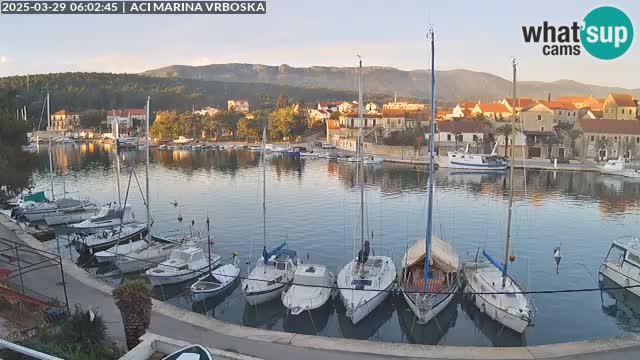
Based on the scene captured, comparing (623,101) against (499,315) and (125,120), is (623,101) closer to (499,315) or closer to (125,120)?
(499,315)

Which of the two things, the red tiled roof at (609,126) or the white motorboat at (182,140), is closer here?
the red tiled roof at (609,126)

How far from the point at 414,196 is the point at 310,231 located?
61.5 ft

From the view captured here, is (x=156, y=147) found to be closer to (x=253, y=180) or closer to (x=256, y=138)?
(x=256, y=138)

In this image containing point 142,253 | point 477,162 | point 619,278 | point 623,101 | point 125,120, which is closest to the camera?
point 619,278

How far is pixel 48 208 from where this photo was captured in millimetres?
38844

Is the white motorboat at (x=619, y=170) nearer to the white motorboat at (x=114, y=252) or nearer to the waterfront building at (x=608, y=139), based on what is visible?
the waterfront building at (x=608, y=139)

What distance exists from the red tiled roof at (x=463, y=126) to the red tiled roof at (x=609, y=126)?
50.6 ft

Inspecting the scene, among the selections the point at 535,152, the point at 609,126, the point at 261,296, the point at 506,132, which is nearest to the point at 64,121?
the point at 506,132

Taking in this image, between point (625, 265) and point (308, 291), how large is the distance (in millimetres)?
14655

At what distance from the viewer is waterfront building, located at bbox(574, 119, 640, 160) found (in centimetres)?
8138

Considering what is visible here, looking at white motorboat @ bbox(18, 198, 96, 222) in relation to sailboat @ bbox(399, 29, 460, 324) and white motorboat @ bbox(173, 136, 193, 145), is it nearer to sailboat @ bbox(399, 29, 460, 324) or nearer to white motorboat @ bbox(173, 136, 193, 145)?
sailboat @ bbox(399, 29, 460, 324)

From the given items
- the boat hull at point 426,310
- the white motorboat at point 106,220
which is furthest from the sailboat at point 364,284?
the white motorboat at point 106,220

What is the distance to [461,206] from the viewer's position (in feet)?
154

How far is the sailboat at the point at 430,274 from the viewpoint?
19.4 meters
